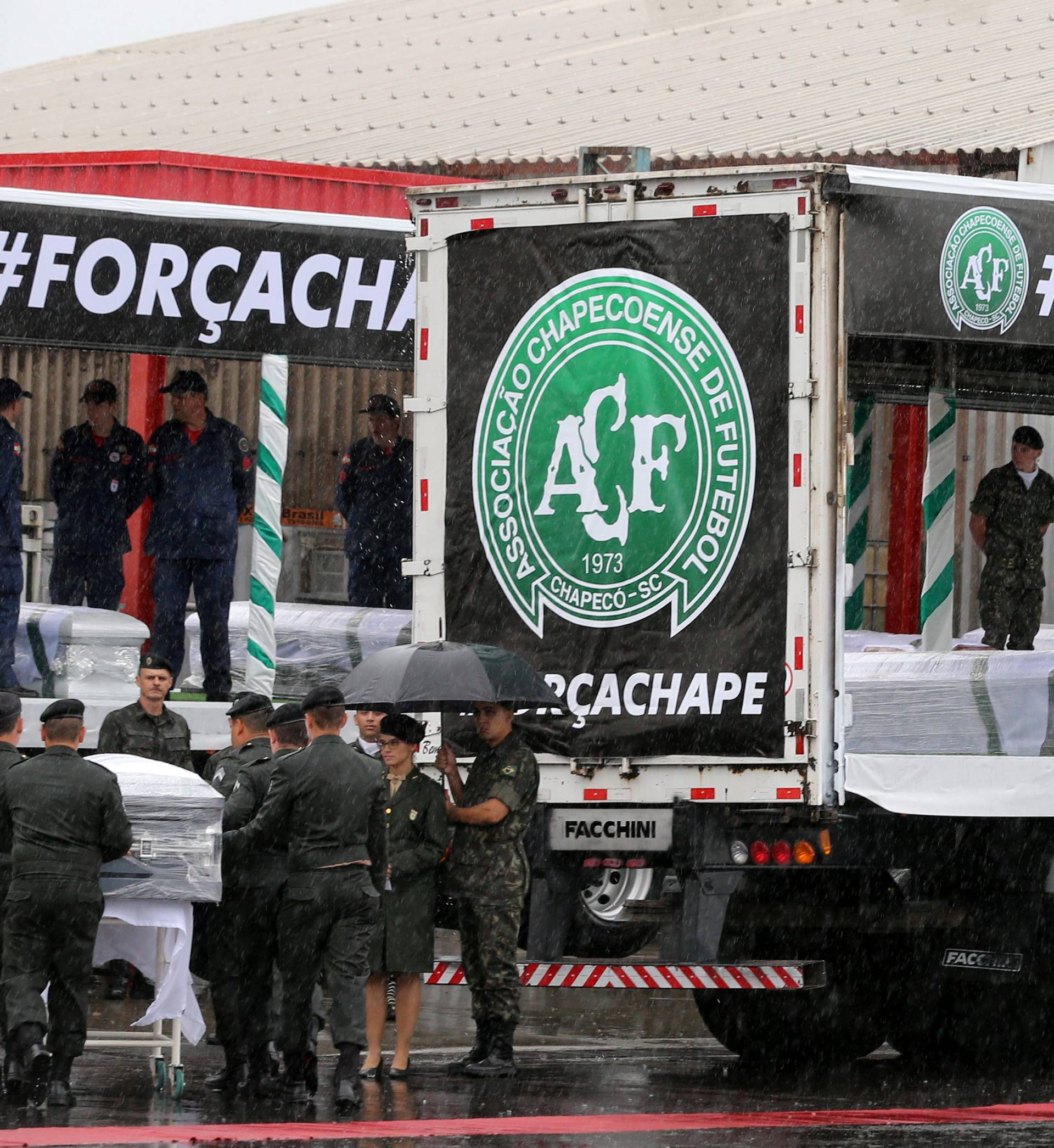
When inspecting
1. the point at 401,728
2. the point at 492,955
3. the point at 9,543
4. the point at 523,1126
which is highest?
the point at 9,543

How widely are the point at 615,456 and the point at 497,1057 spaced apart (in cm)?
265

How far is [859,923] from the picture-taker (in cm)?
955

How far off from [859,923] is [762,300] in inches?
104

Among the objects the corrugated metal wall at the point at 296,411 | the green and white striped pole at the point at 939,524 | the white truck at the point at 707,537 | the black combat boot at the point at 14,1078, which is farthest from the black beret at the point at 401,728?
the corrugated metal wall at the point at 296,411

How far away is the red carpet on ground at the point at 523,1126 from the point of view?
25.7ft

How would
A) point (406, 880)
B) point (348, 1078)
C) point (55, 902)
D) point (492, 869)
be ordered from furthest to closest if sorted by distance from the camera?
1. point (406, 880)
2. point (492, 869)
3. point (348, 1078)
4. point (55, 902)

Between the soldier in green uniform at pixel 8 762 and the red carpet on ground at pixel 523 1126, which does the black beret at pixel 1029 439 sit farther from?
the soldier in green uniform at pixel 8 762

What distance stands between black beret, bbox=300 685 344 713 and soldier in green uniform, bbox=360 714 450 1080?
39 centimetres

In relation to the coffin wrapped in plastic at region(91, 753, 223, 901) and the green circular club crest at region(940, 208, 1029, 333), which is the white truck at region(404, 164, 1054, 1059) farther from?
the coffin wrapped in plastic at region(91, 753, 223, 901)

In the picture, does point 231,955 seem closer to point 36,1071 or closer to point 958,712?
point 36,1071

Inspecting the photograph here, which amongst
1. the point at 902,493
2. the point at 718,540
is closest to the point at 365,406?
the point at 902,493

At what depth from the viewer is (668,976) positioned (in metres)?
9.05

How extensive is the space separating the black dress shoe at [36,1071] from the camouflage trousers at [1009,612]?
254 inches

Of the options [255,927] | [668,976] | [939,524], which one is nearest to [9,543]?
[255,927]
